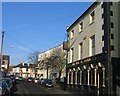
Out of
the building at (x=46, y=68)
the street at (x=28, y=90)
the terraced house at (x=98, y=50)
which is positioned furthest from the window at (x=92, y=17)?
the building at (x=46, y=68)

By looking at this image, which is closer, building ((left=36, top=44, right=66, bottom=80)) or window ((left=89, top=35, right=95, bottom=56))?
window ((left=89, top=35, right=95, bottom=56))

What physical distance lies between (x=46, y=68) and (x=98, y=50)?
175 ft

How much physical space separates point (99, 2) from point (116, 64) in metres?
6.93

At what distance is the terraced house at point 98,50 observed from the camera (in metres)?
25.2

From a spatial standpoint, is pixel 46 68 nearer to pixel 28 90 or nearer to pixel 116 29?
pixel 28 90

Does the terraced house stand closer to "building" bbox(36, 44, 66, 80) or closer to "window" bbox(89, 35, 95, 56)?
"window" bbox(89, 35, 95, 56)

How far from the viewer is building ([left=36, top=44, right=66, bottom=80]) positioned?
256 ft

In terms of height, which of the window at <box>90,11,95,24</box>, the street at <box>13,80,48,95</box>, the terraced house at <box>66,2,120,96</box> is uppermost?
the window at <box>90,11,95,24</box>

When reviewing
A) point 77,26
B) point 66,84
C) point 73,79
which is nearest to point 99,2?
point 77,26

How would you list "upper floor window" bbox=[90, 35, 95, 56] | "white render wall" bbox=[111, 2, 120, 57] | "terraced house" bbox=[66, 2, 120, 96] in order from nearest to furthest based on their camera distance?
"terraced house" bbox=[66, 2, 120, 96], "white render wall" bbox=[111, 2, 120, 57], "upper floor window" bbox=[90, 35, 95, 56]

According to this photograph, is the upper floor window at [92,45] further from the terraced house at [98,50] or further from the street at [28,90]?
the street at [28,90]

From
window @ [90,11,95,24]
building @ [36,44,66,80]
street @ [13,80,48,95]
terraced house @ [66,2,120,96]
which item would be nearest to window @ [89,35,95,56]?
terraced house @ [66,2,120,96]

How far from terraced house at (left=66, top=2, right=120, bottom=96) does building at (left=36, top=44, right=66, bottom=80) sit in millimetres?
36607

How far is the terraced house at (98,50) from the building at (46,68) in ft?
120
